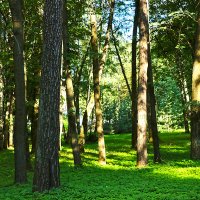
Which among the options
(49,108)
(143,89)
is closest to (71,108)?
(143,89)

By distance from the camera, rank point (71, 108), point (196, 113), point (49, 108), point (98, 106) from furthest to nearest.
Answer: point (98, 106)
point (71, 108)
point (196, 113)
point (49, 108)

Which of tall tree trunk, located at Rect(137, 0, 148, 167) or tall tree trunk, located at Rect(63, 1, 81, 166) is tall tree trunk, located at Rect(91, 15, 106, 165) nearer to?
tall tree trunk, located at Rect(63, 1, 81, 166)

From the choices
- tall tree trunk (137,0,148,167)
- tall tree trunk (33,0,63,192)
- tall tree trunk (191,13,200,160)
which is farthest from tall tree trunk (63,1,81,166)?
tall tree trunk (33,0,63,192)

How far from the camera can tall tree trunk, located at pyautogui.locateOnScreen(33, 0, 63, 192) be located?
11.0m

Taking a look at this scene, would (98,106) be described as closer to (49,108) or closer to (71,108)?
(71,108)

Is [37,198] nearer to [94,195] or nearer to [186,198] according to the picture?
[94,195]

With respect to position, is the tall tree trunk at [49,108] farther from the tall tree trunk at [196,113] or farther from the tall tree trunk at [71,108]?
the tall tree trunk at [196,113]

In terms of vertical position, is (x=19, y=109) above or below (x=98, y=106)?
below

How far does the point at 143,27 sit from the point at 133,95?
37.1 feet

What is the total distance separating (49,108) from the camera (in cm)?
1106

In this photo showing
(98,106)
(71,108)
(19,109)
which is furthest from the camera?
(98,106)

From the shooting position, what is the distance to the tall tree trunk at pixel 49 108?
36.1 ft

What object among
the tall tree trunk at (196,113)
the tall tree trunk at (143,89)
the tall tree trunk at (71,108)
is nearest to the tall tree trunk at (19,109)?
the tall tree trunk at (71,108)

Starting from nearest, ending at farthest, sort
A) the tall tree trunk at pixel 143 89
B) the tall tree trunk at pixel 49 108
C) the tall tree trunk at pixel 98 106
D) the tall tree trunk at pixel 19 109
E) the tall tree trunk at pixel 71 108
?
1. the tall tree trunk at pixel 49 108
2. the tall tree trunk at pixel 19 109
3. the tall tree trunk at pixel 143 89
4. the tall tree trunk at pixel 71 108
5. the tall tree trunk at pixel 98 106
